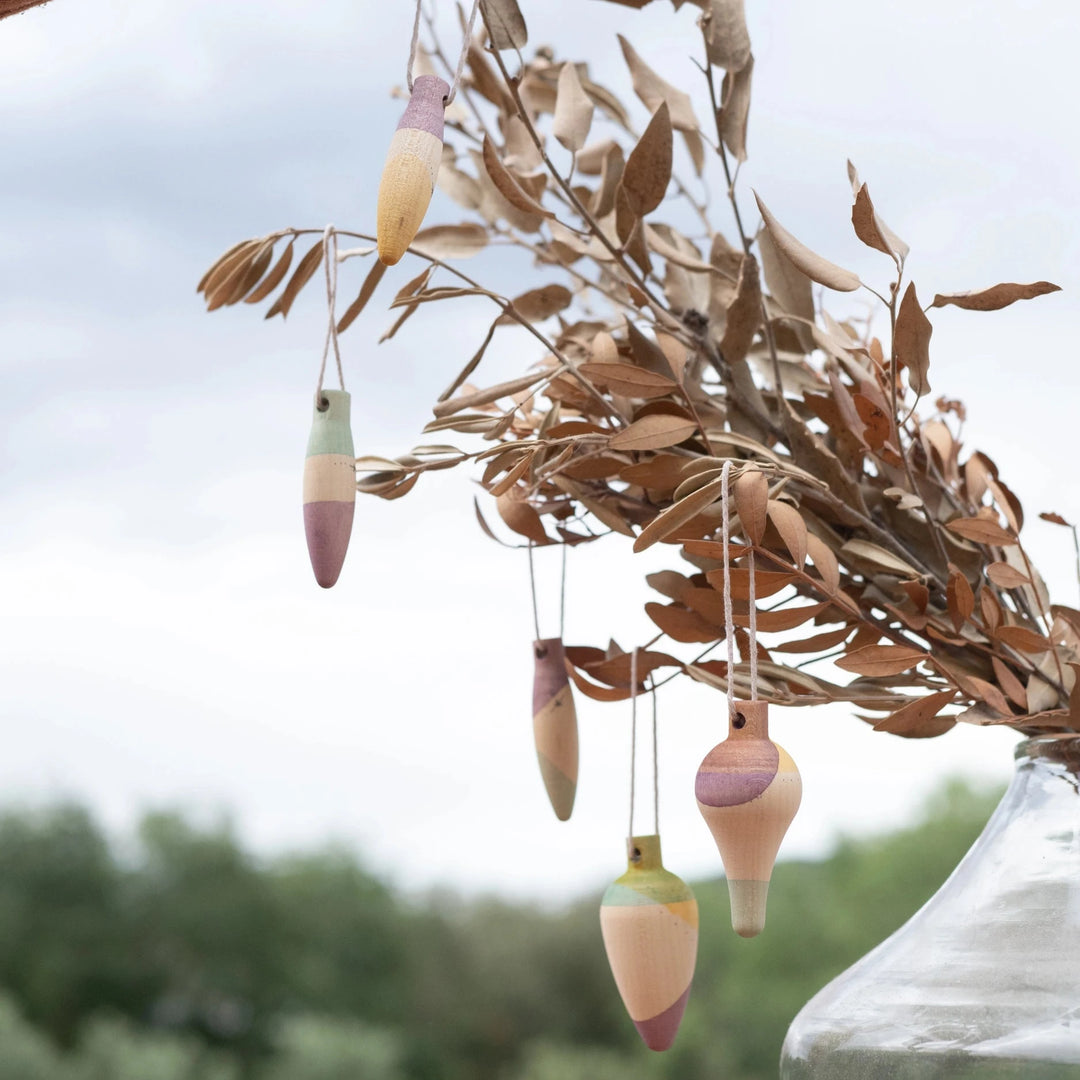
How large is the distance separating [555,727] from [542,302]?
0.13 meters

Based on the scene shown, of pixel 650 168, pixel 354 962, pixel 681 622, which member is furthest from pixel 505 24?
pixel 354 962

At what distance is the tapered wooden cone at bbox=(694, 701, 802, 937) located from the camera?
0.77 ft

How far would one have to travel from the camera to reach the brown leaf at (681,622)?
0.33 metres

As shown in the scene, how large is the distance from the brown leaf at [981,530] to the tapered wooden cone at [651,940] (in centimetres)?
11

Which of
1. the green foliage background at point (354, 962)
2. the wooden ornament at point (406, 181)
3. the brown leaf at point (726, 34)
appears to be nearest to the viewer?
the wooden ornament at point (406, 181)

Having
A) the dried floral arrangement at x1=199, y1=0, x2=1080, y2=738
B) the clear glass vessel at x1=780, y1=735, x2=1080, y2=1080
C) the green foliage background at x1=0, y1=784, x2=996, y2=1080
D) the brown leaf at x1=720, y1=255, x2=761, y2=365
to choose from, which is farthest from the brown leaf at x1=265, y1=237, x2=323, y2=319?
the green foliage background at x1=0, y1=784, x2=996, y2=1080

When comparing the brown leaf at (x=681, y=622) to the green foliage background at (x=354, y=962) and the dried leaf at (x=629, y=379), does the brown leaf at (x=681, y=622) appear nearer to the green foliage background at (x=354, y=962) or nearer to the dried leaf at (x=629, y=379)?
the dried leaf at (x=629, y=379)

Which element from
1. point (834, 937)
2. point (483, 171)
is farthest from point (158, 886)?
point (483, 171)

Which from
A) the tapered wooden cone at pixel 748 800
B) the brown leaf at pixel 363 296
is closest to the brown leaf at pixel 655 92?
the brown leaf at pixel 363 296

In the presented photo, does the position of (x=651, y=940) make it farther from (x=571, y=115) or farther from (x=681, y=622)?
(x=571, y=115)

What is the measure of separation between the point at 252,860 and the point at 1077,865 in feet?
18.2

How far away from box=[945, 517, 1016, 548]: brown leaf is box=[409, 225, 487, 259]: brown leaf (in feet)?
0.57

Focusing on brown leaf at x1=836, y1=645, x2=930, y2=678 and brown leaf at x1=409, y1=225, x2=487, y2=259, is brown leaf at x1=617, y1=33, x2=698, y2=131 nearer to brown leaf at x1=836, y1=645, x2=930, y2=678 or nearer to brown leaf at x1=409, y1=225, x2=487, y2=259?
brown leaf at x1=409, y1=225, x2=487, y2=259

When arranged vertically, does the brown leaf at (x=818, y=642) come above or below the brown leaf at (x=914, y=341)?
below
